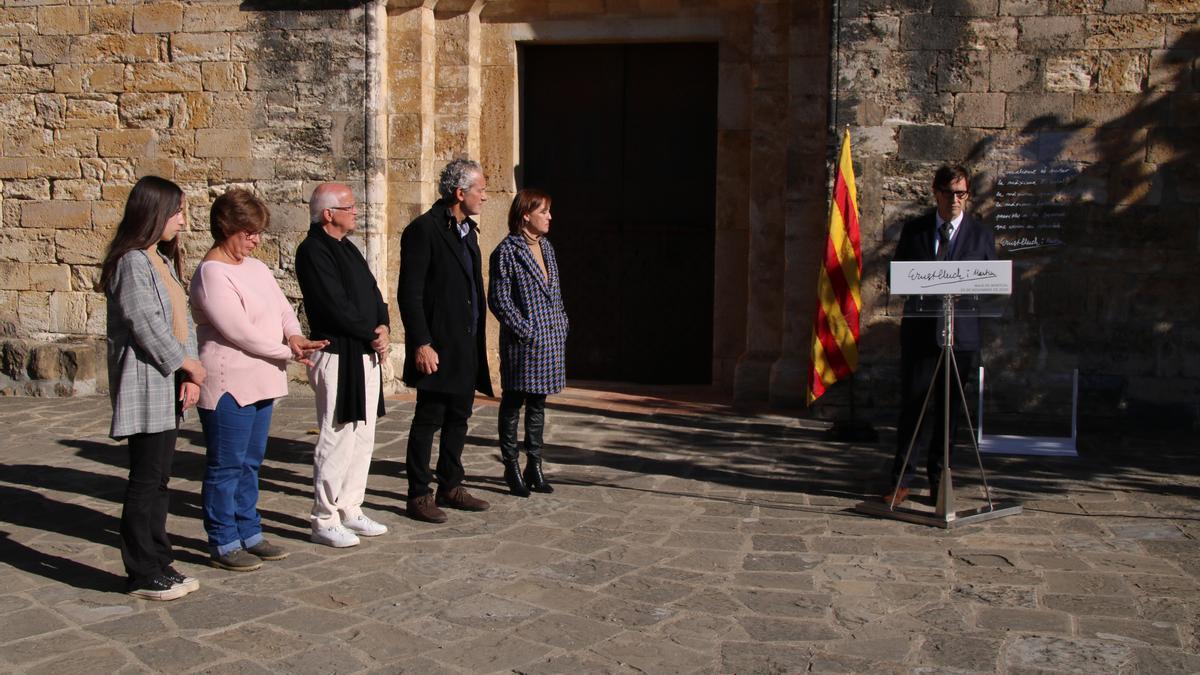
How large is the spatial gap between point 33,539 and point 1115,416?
21.5 ft

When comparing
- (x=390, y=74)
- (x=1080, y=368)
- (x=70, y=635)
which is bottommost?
(x=70, y=635)

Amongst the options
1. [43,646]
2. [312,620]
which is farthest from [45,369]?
[312,620]

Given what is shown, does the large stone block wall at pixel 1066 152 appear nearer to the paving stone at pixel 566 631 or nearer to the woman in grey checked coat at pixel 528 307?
the woman in grey checked coat at pixel 528 307

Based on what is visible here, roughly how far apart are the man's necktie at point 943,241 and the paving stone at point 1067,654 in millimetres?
2262

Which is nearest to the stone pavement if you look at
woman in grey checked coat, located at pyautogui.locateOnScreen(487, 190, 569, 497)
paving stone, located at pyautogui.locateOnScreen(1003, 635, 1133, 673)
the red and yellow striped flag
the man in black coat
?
paving stone, located at pyautogui.locateOnScreen(1003, 635, 1133, 673)

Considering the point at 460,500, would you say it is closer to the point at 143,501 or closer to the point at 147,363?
the point at 143,501

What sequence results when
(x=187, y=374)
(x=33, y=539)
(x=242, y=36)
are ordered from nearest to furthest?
(x=187, y=374), (x=33, y=539), (x=242, y=36)

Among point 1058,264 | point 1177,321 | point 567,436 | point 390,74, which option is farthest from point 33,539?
point 1177,321

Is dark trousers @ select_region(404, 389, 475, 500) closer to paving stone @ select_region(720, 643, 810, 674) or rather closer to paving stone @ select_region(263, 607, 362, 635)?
paving stone @ select_region(263, 607, 362, 635)

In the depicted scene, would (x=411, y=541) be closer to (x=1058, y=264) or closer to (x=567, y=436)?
(x=567, y=436)

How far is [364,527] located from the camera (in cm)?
532

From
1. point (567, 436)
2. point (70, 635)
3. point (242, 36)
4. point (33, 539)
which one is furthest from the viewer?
point (242, 36)

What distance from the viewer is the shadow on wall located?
25.7 feet

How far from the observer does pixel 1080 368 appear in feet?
26.3
